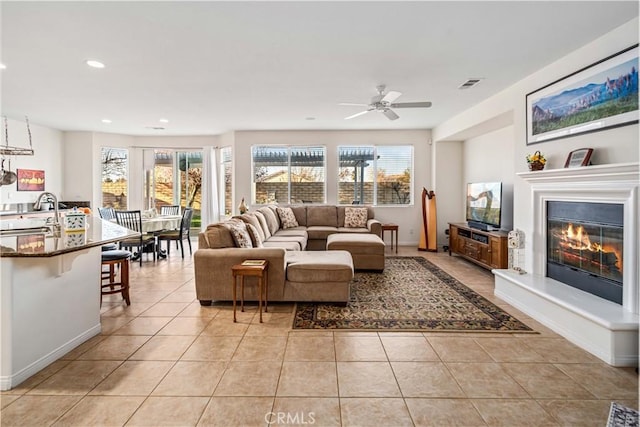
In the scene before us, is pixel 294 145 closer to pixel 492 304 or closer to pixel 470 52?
pixel 470 52

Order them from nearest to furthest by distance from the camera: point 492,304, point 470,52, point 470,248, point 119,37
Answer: point 119,37, point 470,52, point 492,304, point 470,248

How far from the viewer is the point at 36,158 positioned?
22.5 ft

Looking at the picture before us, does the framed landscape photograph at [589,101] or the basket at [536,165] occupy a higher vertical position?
the framed landscape photograph at [589,101]

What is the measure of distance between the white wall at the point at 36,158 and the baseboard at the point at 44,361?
17.0ft

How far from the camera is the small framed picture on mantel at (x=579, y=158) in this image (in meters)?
3.00

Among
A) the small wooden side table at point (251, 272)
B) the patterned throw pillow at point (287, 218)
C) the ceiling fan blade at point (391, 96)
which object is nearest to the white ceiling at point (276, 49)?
the ceiling fan blade at point (391, 96)

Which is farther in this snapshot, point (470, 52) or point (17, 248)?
point (470, 52)

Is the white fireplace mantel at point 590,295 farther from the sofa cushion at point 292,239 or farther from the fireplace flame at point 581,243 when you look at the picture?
the sofa cushion at point 292,239

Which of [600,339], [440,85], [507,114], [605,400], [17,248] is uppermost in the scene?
[440,85]

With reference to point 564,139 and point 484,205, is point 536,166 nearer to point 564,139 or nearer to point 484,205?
point 564,139

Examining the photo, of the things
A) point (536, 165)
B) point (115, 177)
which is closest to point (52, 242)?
point (536, 165)

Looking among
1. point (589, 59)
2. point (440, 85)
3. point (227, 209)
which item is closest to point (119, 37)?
point (440, 85)

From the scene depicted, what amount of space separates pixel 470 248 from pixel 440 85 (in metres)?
2.76

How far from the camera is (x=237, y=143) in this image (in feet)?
24.8
